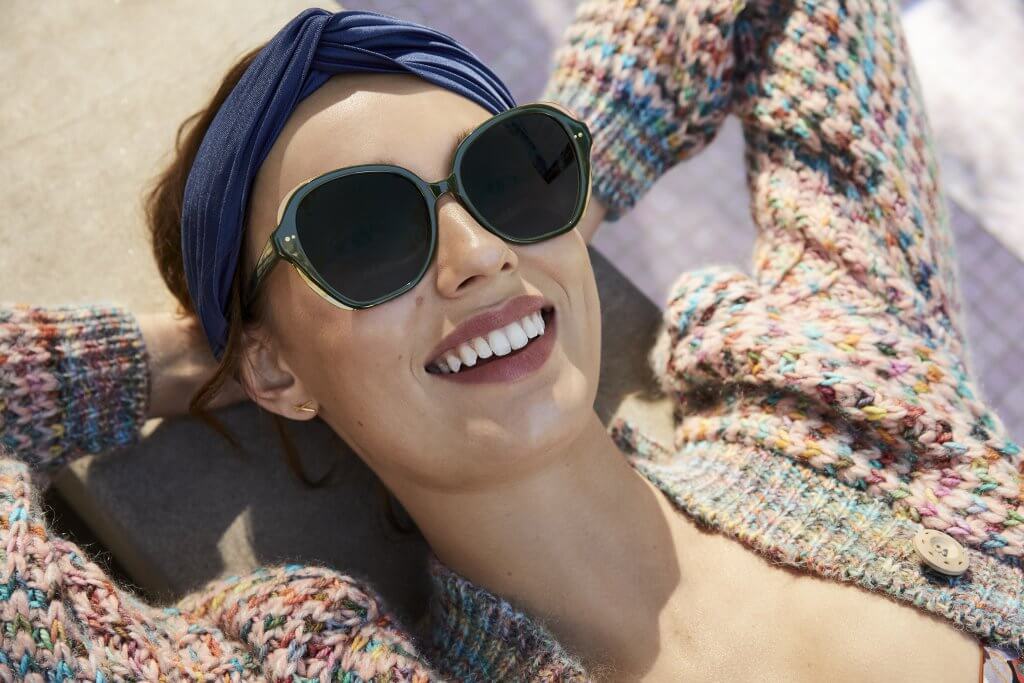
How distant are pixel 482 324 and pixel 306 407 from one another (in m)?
0.43

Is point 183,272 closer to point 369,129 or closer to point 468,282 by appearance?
point 369,129

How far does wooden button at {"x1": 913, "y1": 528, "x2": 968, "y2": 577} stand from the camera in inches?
59.1

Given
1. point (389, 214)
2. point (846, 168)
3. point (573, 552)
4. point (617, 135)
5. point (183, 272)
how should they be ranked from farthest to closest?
point (617, 135), point (846, 168), point (183, 272), point (573, 552), point (389, 214)

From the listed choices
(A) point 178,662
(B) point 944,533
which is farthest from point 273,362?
(B) point 944,533

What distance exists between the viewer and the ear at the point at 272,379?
5.11 ft

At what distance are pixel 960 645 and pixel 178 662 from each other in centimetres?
141

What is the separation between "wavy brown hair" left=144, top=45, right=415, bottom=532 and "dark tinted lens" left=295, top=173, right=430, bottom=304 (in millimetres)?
245

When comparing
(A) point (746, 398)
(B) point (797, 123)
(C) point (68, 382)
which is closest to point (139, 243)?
(C) point (68, 382)

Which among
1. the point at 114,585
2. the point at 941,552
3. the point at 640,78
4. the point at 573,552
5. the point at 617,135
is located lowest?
the point at 941,552

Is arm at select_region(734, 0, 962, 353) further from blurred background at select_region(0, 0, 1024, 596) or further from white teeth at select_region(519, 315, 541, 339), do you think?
blurred background at select_region(0, 0, 1024, 596)

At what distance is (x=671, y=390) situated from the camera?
1.98 meters

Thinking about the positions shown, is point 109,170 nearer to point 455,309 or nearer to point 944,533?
point 455,309

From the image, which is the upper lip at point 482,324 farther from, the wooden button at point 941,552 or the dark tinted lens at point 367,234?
the wooden button at point 941,552

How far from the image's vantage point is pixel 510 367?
1402 millimetres
